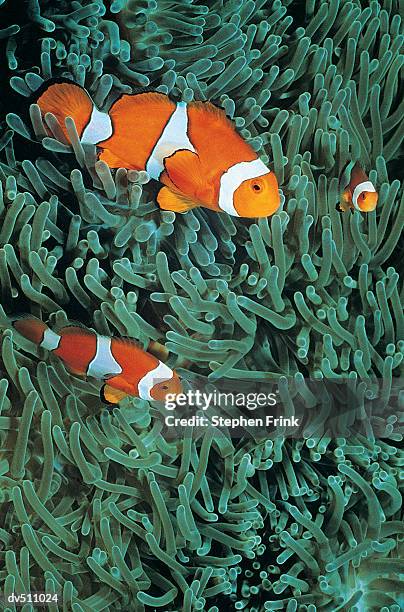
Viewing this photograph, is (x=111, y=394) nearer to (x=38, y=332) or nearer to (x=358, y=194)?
(x=38, y=332)

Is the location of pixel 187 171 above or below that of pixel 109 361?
above

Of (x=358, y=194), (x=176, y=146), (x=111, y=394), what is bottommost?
(x=111, y=394)

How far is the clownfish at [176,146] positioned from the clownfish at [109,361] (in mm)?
215

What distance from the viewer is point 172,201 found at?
93 centimetres

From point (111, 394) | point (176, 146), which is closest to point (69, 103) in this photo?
point (176, 146)

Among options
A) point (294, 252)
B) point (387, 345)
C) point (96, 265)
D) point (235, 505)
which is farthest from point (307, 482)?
point (96, 265)

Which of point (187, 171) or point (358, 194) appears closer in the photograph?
point (187, 171)

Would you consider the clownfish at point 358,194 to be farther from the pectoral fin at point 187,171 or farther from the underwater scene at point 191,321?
the pectoral fin at point 187,171

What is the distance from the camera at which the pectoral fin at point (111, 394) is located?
3.06ft

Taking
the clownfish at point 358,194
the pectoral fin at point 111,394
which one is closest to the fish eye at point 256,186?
the clownfish at point 358,194

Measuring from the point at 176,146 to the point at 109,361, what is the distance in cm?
32

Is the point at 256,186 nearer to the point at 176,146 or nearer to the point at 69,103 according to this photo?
the point at 176,146

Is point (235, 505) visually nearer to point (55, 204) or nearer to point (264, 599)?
Result: point (264, 599)

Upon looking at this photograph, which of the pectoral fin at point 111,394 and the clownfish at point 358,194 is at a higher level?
the clownfish at point 358,194
